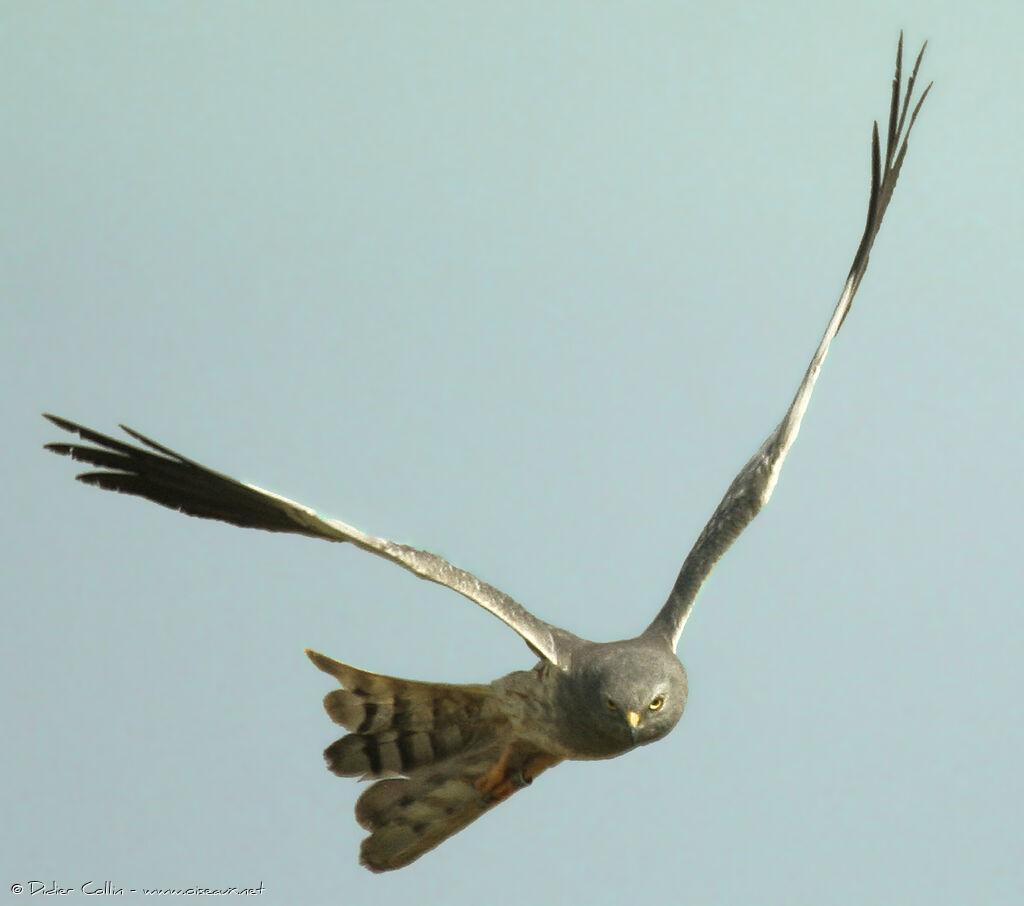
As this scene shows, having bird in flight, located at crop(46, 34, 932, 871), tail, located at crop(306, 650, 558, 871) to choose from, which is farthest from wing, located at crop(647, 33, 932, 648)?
tail, located at crop(306, 650, 558, 871)

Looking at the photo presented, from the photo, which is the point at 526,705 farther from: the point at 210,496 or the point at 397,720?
the point at 210,496

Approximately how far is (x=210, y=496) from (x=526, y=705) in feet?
8.02

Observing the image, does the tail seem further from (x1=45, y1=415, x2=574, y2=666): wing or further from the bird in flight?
(x1=45, y1=415, x2=574, y2=666): wing

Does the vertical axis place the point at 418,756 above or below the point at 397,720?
below

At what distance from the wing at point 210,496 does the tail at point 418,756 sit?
1.65 meters

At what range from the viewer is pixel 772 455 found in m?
11.7

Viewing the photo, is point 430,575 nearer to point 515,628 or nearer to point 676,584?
point 515,628

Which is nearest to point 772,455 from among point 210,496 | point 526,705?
point 526,705

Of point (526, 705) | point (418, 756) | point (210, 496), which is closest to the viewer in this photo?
point (210, 496)

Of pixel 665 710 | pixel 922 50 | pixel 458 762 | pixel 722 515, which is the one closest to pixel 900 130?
pixel 922 50

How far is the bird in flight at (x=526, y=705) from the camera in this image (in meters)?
10.4

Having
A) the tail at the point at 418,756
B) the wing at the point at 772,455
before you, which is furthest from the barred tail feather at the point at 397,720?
the wing at the point at 772,455

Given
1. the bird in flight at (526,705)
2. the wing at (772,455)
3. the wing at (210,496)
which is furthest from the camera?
the wing at (772,455)

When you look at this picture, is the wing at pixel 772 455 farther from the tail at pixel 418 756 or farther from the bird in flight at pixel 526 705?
the tail at pixel 418 756
